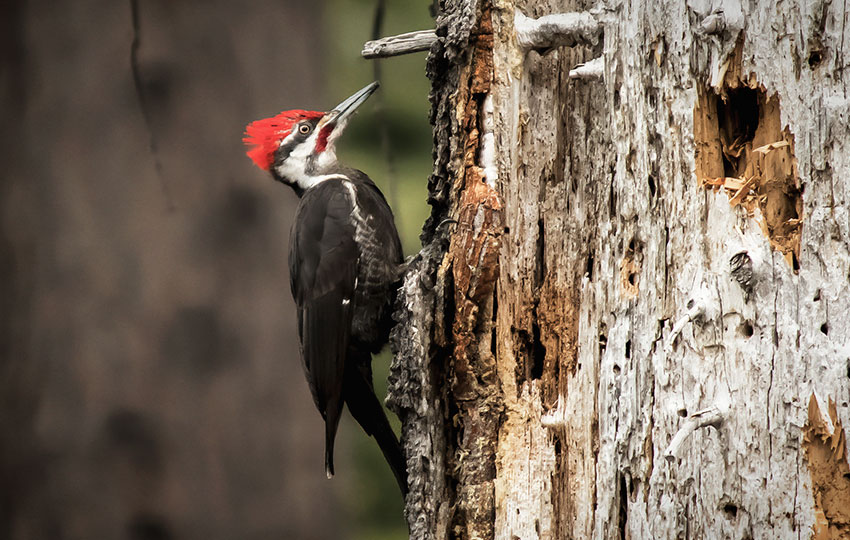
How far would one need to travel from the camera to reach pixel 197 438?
2.75 meters

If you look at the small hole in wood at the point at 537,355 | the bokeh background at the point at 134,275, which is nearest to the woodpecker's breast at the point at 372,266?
the bokeh background at the point at 134,275

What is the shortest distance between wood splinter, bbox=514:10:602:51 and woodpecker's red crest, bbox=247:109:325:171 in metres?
1.27

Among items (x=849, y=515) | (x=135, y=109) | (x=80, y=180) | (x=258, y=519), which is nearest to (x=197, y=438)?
(x=258, y=519)

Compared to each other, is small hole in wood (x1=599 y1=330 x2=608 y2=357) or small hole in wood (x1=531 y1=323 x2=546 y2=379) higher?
small hole in wood (x1=599 y1=330 x2=608 y2=357)

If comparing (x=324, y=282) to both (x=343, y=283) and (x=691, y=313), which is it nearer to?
(x=343, y=283)

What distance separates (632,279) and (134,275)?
1.75 meters

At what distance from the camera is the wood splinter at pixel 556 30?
166 cm

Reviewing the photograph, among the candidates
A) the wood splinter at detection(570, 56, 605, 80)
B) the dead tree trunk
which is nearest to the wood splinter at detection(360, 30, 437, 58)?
the dead tree trunk

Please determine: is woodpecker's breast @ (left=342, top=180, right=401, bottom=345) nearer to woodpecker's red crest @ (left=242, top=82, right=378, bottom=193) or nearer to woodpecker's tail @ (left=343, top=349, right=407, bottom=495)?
woodpecker's tail @ (left=343, top=349, right=407, bottom=495)

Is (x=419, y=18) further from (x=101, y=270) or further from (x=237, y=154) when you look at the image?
(x=101, y=270)

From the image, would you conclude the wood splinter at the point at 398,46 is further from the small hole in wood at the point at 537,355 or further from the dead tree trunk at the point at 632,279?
the small hole in wood at the point at 537,355

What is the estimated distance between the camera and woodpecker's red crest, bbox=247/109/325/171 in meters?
2.84

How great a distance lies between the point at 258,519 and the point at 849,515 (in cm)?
197

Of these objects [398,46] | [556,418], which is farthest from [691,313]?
[398,46]
